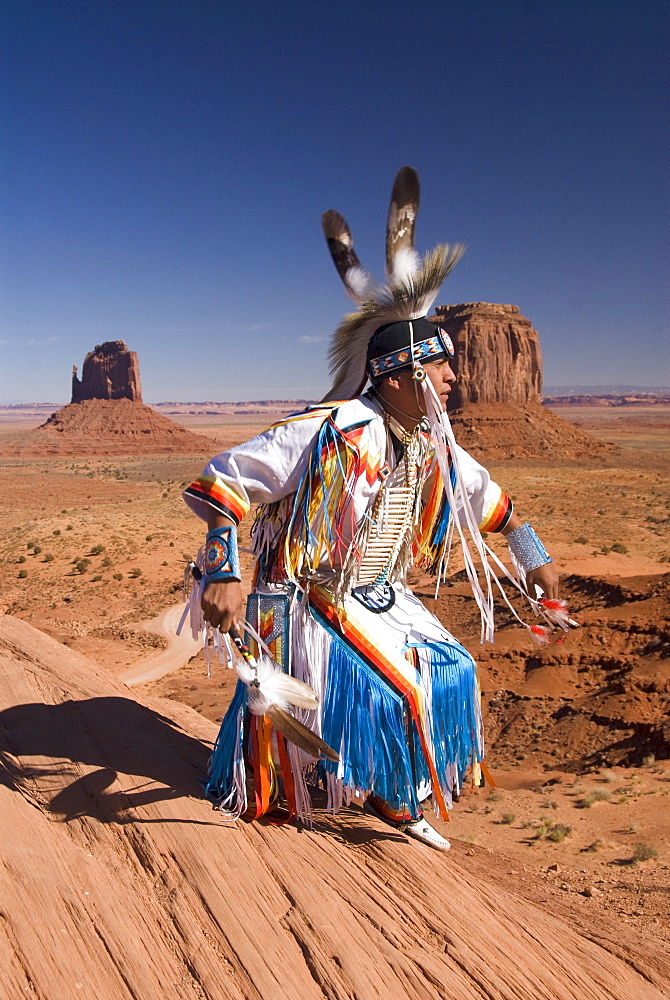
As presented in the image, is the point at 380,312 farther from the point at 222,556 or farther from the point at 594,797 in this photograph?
the point at 594,797

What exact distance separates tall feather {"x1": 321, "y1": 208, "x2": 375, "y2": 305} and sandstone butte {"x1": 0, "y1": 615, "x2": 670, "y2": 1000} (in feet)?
7.56

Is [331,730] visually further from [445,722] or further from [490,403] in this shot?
[490,403]

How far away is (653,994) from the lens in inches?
81.7

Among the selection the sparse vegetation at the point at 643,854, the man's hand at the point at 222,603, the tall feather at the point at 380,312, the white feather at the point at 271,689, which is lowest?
the sparse vegetation at the point at 643,854

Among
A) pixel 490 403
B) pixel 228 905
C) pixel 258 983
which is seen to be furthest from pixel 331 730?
pixel 490 403

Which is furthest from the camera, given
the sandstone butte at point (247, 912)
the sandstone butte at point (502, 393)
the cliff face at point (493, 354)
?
the cliff face at point (493, 354)

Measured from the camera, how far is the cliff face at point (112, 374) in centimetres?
9512

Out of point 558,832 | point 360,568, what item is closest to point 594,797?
point 558,832

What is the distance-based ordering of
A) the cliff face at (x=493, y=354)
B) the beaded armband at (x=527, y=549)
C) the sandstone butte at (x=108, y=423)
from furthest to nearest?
1. the sandstone butte at (x=108, y=423)
2. the cliff face at (x=493, y=354)
3. the beaded armband at (x=527, y=549)

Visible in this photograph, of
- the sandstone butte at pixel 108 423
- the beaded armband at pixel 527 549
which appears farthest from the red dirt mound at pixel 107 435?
the beaded armband at pixel 527 549

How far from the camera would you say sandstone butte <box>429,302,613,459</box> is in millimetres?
53438

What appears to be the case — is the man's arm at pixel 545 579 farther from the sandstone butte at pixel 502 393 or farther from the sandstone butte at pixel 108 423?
the sandstone butte at pixel 108 423

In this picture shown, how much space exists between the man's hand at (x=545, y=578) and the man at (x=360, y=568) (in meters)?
0.39

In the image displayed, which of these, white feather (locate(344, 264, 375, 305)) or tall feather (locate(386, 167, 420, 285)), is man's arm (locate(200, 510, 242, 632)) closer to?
white feather (locate(344, 264, 375, 305))
